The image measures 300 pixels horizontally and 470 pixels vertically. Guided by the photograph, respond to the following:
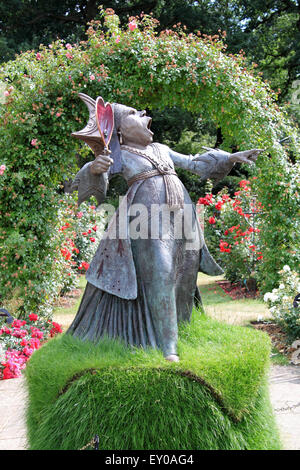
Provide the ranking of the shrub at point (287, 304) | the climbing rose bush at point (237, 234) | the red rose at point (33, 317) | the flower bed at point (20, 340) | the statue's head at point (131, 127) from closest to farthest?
the statue's head at point (131, 127) → the flower bed at point (20, 340) → the shrub at point (287, 304) → the red rose at point (33, 317) → the climbing rose bush at point (237, 234)

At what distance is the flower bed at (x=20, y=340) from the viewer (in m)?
4.83

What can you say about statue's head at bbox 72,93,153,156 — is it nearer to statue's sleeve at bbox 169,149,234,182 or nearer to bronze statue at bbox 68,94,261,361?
bronze statue at bbox 68,94,261,361

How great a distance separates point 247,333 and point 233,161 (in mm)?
1193

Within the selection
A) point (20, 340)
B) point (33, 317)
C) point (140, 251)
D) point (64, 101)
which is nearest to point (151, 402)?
point (140, 251)

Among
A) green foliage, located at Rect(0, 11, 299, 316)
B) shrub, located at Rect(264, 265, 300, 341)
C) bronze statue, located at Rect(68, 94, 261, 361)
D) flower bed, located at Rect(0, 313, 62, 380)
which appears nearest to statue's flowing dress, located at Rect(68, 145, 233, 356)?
bronze statue, located at Rect(68, 94, 261, 361)

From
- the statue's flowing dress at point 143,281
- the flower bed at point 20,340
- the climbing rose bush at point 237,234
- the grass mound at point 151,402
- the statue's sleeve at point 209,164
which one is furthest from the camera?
the climbing rose bush at point 237,234

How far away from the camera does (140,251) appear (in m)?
2.95

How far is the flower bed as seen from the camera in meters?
4.83

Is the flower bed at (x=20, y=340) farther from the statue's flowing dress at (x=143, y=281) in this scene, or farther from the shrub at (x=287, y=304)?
the shrub at (x=287, y=304)

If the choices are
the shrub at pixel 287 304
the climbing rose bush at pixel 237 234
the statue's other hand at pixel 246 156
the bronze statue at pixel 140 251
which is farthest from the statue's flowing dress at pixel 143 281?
the climbing rose bush at pixel 237 234

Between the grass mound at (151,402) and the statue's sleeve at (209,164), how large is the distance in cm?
129

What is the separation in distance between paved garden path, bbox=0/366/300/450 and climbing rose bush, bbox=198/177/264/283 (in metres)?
4.31

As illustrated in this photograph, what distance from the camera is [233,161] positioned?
3.36m

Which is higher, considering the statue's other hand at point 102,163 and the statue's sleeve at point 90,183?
the statue's other hand at point 102,163
